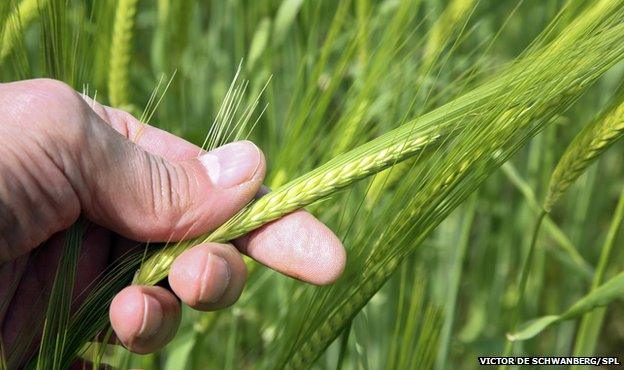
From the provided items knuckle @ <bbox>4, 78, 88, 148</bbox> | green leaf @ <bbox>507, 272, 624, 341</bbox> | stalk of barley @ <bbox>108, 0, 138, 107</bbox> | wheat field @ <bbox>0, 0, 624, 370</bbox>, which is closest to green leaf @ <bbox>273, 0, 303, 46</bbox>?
wheat field @ <bbox>0, 0, 624, 370</bbox>

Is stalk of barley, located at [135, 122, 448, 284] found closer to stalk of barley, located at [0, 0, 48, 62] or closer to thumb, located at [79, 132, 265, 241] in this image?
thumb, located at [79, 132, 265, 241]

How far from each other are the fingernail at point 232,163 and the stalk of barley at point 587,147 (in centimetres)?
35

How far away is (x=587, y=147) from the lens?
0.97 m

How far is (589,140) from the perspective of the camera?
3.18ft

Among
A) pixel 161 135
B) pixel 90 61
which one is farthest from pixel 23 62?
pixel 161 135

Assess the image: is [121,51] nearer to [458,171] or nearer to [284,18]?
[284,18]

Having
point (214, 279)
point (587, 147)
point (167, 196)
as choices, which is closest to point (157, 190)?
point (167, 196)

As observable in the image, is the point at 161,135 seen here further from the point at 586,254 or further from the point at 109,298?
the point at 586,254

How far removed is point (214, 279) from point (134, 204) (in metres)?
0.15

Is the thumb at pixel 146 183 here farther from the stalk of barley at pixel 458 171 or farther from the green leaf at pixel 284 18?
the green leaf at pixel 284 18

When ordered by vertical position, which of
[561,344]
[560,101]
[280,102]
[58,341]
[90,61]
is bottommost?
[58,341]

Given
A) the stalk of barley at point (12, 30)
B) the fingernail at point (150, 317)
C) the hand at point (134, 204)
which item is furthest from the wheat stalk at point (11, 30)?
the fingernail at point (150, 317)

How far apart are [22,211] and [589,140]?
2.05 feet

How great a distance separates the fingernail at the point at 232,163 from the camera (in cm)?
100
